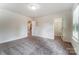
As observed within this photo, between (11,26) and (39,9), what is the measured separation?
0.43m

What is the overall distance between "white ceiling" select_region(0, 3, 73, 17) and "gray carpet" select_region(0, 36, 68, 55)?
13.0 inches

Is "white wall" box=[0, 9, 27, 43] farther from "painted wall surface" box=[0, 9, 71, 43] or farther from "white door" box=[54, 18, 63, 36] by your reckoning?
"white door" box=[54, 18, 63, 36]

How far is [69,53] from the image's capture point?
1526 millimetres

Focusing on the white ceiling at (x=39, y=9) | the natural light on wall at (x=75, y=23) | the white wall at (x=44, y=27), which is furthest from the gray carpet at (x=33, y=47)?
the white ceiling at (x=39, y=9)

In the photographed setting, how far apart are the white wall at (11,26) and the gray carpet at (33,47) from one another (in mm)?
74

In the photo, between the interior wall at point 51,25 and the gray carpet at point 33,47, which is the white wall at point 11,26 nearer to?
the gray carpet at point 33,47

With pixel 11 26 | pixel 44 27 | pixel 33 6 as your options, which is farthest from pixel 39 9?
pixel 11 26

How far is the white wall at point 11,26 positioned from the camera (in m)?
1.51

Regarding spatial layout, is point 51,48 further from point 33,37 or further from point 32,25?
point 32,25

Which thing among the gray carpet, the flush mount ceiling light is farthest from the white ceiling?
the gray carpet

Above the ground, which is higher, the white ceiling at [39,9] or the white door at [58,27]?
the white ceiling at [39,9]

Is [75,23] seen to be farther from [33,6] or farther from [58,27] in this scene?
[33,6]
